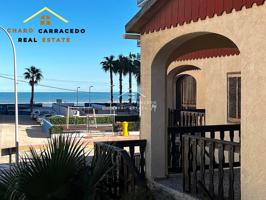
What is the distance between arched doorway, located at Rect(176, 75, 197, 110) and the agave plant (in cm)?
1037

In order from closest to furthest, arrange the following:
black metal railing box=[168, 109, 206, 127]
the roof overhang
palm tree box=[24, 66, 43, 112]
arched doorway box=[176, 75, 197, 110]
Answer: the roof overhang < black metal railing box=[168, 109, 206, 127] < arched doorway box=[176, 75, 197, 110] < palm tree box=[24, 66, 43, 112]

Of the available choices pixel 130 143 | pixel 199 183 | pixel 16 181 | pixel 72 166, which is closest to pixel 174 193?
pixel 199 183

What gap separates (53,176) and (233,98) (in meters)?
6.92

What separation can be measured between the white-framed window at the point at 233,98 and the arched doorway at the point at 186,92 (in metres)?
4.35

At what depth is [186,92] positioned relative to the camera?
1650 cm

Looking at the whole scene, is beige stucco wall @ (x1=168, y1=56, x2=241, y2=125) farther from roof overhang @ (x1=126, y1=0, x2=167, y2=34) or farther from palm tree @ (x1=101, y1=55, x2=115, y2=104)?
palm tree @ (x1=101, y1=55, x2=115, y2=104)

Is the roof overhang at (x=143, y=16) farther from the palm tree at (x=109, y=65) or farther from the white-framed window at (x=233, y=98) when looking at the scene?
the palm tree at (x=109, y=65)

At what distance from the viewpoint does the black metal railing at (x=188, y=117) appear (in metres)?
13.4

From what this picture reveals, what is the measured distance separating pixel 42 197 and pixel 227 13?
369 cm

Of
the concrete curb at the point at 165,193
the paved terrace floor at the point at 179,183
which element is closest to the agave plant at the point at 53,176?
the concrete curb at the point at 165,193

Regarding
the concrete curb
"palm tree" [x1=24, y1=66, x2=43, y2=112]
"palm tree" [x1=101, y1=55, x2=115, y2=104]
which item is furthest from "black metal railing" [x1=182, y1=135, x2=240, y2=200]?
"palm tree" [x1=101, y1=55, x2=115, y2=104]

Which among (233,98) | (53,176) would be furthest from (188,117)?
(53,176)

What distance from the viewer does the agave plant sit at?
18.2 feet

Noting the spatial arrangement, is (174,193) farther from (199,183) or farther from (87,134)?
(87,134)
